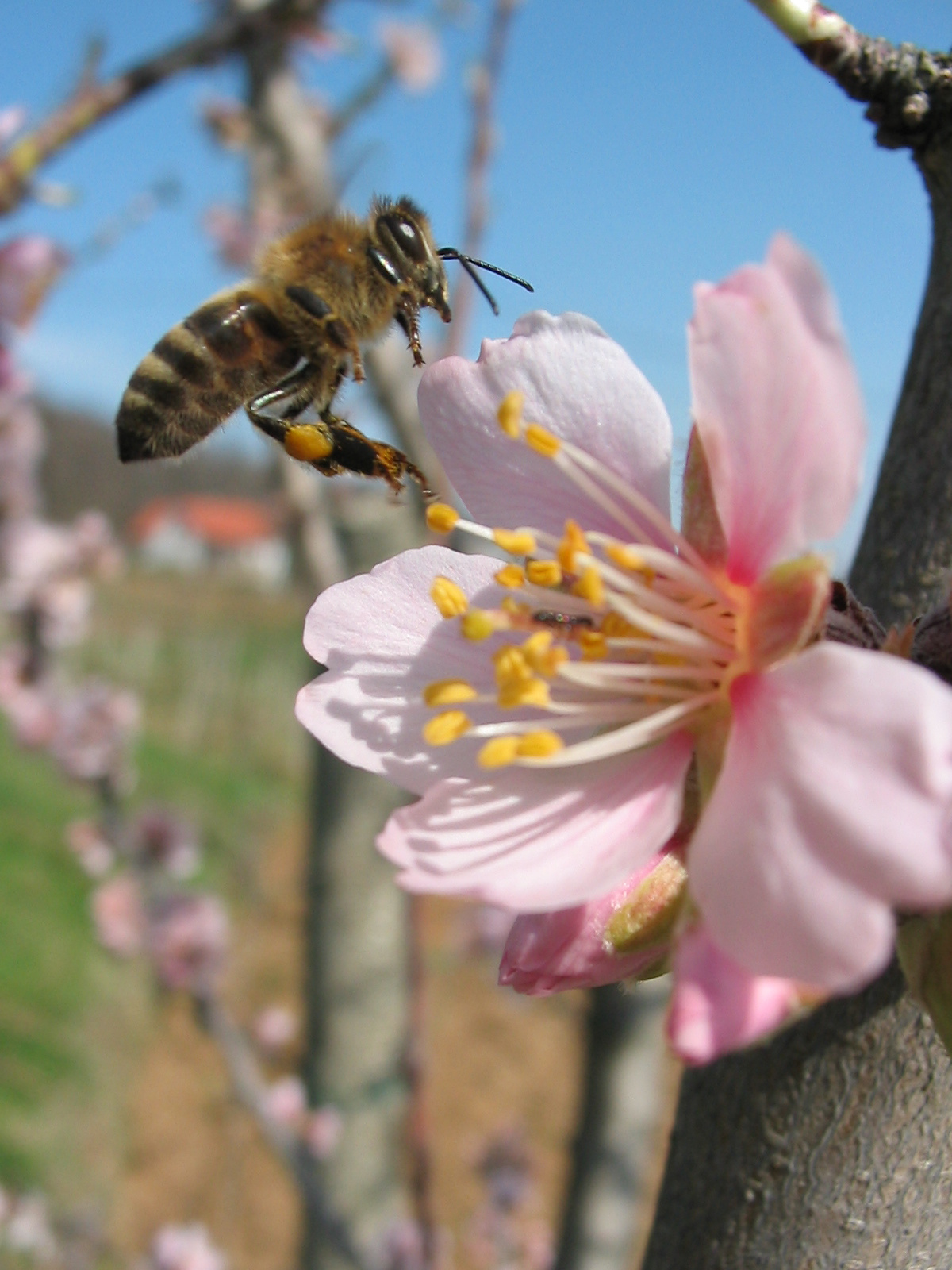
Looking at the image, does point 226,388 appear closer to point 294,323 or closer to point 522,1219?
point 294,323

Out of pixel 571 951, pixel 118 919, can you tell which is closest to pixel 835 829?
pixel 571 951

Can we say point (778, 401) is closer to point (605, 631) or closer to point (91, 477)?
point (605, 631)

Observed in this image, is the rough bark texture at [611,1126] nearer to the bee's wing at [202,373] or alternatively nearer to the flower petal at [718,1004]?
the bee's wing at [202,373]

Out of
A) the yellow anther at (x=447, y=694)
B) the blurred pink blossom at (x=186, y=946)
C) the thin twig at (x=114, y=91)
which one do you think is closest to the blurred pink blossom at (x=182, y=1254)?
the blurred pink blossom at (x=186, y=946)

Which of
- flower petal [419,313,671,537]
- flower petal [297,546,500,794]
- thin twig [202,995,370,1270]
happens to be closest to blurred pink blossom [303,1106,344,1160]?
thin twig [202,995,370,1270]

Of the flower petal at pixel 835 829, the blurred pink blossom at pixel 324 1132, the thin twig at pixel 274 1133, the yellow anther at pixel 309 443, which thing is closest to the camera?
the flower petal at pixel 835 829

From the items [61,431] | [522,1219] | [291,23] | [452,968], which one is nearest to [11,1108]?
[522,1219]
